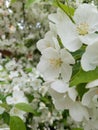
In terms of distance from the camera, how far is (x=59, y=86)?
37.2 inches

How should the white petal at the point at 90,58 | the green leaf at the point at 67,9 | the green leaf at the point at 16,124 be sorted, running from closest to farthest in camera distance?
the white petal at the point at 90,58
the green leaf at the point at 67,9
the green leaf at the point at 16,124

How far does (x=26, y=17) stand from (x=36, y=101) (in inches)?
94.7

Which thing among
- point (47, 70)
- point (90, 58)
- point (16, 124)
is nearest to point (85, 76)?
point (90, 58)

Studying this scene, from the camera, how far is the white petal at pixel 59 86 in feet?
3.10

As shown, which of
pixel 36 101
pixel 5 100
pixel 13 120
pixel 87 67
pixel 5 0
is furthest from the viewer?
pixel 5 0

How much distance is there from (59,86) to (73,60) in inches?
2.9

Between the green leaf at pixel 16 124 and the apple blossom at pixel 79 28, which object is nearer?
the apple blossom at pixel 79 28

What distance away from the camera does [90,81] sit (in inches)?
35.5

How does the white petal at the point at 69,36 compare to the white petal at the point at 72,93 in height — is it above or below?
above

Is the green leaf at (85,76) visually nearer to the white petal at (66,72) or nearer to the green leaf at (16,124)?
the white petal at (66,72)

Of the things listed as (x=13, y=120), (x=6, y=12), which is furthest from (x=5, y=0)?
(x=13, y=120)

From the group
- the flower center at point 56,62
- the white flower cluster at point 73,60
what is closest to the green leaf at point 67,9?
the white flower cluster at point 73,60

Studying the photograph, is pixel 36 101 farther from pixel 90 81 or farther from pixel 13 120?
pixel 90 81

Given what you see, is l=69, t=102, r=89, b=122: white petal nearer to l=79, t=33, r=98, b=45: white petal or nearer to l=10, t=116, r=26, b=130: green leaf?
l=79, t=33, r=98, b=45: white petal
